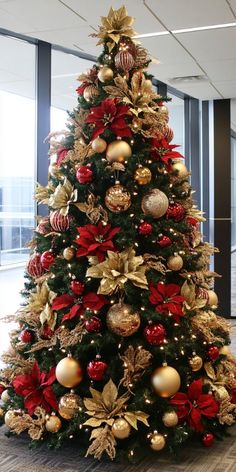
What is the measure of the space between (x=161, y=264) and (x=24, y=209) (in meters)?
2.37

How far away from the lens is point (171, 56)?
486cm

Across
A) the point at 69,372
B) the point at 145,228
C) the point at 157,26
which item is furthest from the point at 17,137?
the point at 69,372

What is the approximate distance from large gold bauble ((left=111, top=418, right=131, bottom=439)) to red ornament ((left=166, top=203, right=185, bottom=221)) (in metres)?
1.13

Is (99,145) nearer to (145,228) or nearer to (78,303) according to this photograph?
(145,228)

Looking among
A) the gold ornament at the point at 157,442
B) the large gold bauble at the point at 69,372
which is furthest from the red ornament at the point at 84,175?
the gold ornament at the point at 157,442

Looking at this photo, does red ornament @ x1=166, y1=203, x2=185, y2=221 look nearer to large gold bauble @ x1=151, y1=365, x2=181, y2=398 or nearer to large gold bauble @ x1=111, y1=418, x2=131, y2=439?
large gold bauble @ x1=151, y1=365, x2=181, y2=398

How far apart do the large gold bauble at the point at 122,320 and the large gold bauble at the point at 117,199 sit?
504 mm

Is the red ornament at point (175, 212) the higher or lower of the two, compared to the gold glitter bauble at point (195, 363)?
higher

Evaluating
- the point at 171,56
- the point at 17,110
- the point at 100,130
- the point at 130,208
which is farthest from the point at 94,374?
the point at 171,56

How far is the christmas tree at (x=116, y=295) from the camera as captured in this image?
9.63ft

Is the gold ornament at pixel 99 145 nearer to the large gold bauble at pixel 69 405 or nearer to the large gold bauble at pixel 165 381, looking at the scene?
the large gold bauble at pixel 165 381

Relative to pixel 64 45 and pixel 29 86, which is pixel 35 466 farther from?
pixel 29 86

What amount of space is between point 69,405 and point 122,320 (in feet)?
1.77

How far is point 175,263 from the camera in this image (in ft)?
10.2
